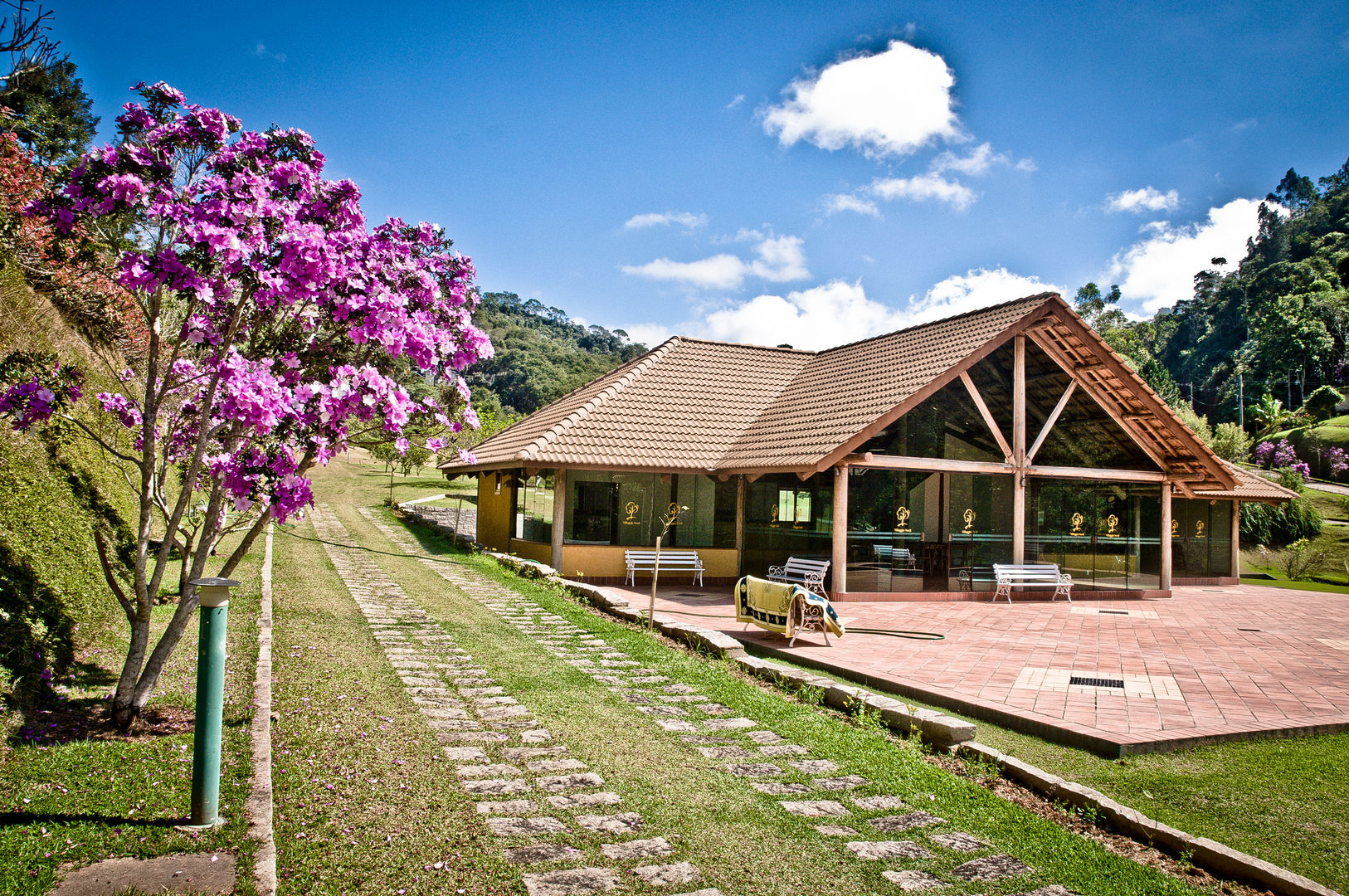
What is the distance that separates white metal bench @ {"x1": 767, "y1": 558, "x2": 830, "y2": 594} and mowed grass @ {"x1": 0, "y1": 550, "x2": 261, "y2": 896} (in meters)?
9.77

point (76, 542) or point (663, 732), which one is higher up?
point (76, 542)

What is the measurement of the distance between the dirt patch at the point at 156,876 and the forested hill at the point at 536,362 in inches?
1938

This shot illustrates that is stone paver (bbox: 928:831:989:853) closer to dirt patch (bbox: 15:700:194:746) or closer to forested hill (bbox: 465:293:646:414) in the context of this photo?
dirt patch (bbox: 15:700:194:746)

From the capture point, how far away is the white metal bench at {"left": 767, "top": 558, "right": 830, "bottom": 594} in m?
14.3

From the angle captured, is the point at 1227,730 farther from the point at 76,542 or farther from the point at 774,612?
the point at 76,542

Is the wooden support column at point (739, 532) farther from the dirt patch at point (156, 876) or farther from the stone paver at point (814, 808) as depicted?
the dirt patch at point (156, 876)

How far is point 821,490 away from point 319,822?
39.9ft

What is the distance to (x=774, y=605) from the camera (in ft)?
34.1

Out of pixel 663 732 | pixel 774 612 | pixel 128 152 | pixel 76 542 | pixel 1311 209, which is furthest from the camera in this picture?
pixel 1311 209

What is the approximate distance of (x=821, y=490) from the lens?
50.6 ft

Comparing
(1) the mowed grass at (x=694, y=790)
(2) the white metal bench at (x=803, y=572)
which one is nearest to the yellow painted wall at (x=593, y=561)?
(2) the white metal bench at (x=803, y=572)

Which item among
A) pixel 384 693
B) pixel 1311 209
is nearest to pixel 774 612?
pixel 384 693

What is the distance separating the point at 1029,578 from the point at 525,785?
13.5 metres

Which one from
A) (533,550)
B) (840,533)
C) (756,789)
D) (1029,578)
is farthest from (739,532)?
(756,789)
